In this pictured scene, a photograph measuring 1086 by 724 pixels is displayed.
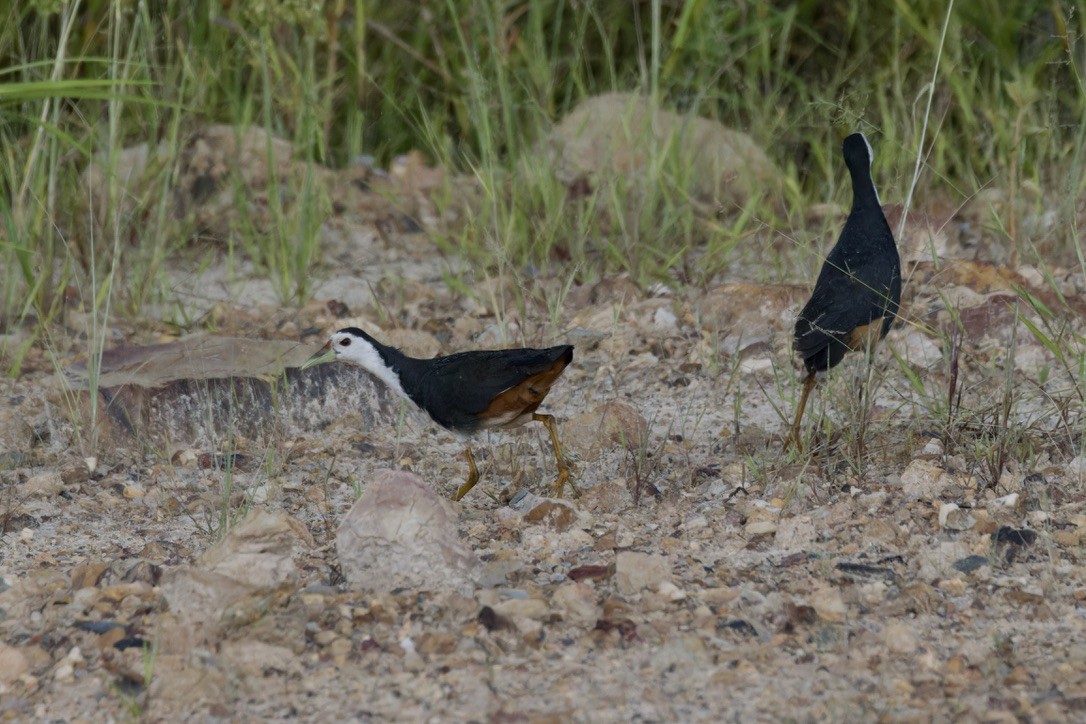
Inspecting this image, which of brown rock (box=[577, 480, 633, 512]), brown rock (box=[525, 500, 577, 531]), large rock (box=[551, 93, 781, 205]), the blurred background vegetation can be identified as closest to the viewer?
brown rock (box=[525, 500, 577, 531])

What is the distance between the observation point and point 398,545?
8.83ft

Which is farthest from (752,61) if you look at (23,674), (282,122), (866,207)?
(23,674)

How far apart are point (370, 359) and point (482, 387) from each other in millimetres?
455

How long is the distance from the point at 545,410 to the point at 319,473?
2.48 ft

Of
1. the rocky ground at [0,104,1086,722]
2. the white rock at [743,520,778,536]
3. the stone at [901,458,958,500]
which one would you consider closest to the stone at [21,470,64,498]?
the rocky ground at [0,104,1086,722]

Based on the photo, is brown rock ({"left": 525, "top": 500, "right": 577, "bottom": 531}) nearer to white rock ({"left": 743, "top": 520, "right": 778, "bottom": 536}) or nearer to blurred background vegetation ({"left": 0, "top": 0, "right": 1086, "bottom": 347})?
white rock ({"left": 743, "top": 520, "right": 778, "bottom": 536})

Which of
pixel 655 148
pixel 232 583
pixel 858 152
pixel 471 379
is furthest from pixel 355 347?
pixel 655 148

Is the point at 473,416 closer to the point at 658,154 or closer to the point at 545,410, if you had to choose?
the point at 545,410

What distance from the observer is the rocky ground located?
2.35 meters

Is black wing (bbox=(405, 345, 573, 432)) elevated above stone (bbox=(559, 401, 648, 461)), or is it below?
above

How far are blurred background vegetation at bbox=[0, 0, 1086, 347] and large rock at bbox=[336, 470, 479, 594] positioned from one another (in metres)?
1.82

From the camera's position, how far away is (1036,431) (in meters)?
3.28

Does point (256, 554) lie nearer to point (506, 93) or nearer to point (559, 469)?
point (559, 469)

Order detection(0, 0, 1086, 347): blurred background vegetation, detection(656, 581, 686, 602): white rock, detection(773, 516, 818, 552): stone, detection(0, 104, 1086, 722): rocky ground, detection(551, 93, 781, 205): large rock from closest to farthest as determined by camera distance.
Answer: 1. detection(0, 104, 1086, 722): rocky ground
2. detection(656, 581, 686, 602): white rock
3. detection(773, 516, 818, 552): stone
4. detection(0, 0, 1086, 347): blurred background vegetation
5. detection(551, 93, 781, 205): large rock
